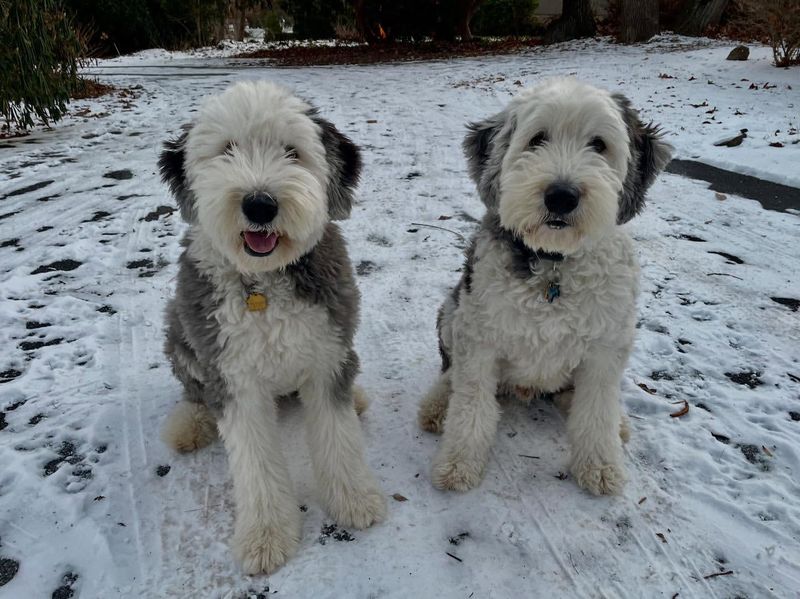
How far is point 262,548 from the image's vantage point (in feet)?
8.18

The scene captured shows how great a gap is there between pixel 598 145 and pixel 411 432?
1.92m

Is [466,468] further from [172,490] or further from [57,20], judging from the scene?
[57,20]

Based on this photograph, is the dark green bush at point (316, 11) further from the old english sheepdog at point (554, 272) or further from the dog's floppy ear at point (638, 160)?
the dog's floppy ear at point (638, 160)

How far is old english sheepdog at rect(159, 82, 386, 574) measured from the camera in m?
2.33

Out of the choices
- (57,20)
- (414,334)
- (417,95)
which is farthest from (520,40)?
(414,334)

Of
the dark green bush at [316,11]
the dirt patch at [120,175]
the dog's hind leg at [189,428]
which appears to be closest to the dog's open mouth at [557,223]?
the dog's hind leg at [189,428]

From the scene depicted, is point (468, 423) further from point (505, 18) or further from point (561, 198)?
point (505, 18)

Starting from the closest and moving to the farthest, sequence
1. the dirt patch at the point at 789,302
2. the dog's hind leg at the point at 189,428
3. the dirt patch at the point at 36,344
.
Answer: the dog's hind leg at the point at 189,428 < the dirt patch at the point at 36,344 < the dirt patch at the point at 789,302

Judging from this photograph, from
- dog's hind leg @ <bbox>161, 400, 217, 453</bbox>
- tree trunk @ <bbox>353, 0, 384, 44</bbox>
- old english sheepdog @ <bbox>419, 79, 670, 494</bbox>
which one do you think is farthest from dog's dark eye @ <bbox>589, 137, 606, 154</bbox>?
tree trunk @ <bbox>353, 0, 384, 44</bbox>

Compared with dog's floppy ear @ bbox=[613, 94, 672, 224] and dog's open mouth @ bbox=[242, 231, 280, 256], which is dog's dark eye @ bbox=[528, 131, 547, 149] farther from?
dog's open mouth @ bbox=[242, 231, 280, 256]

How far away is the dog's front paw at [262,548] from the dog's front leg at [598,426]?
4.97 ft

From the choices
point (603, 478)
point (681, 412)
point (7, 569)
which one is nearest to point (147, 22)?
point (7, 569)

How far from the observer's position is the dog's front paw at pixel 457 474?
2904 mm

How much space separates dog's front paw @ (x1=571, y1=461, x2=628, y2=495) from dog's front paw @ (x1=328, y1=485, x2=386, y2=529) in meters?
1.07
